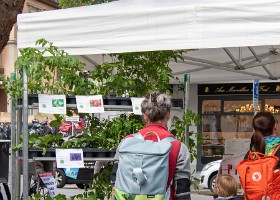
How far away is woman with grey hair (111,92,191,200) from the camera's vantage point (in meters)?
3.68

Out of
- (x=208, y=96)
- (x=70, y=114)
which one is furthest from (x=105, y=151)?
(x=208, y=96)

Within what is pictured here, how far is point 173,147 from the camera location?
12.1 ft

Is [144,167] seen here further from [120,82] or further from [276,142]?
[120,82]

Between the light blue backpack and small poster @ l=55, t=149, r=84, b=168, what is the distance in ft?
4.92

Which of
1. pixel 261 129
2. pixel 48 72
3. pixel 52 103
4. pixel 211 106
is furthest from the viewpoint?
pixel 211 106

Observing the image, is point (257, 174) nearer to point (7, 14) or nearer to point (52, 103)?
point (52, 103)

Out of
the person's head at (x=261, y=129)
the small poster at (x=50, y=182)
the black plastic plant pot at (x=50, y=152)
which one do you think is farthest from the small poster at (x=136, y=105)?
the small poster at (x=50, y=182)

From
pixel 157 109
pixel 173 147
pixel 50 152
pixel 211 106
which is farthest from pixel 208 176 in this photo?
pixel 173 147

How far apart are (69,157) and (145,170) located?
5.61 ft

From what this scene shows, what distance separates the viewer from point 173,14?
15.4 ft

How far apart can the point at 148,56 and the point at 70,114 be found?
1.00m

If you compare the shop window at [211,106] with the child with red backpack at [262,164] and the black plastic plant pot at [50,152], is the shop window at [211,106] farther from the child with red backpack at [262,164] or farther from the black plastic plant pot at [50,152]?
the child with red backpack at [262,164]

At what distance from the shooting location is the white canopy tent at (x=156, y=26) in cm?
441

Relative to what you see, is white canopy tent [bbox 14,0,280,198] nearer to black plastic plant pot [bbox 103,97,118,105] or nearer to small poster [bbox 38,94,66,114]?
small poster [bbox 38,94,66,114]
